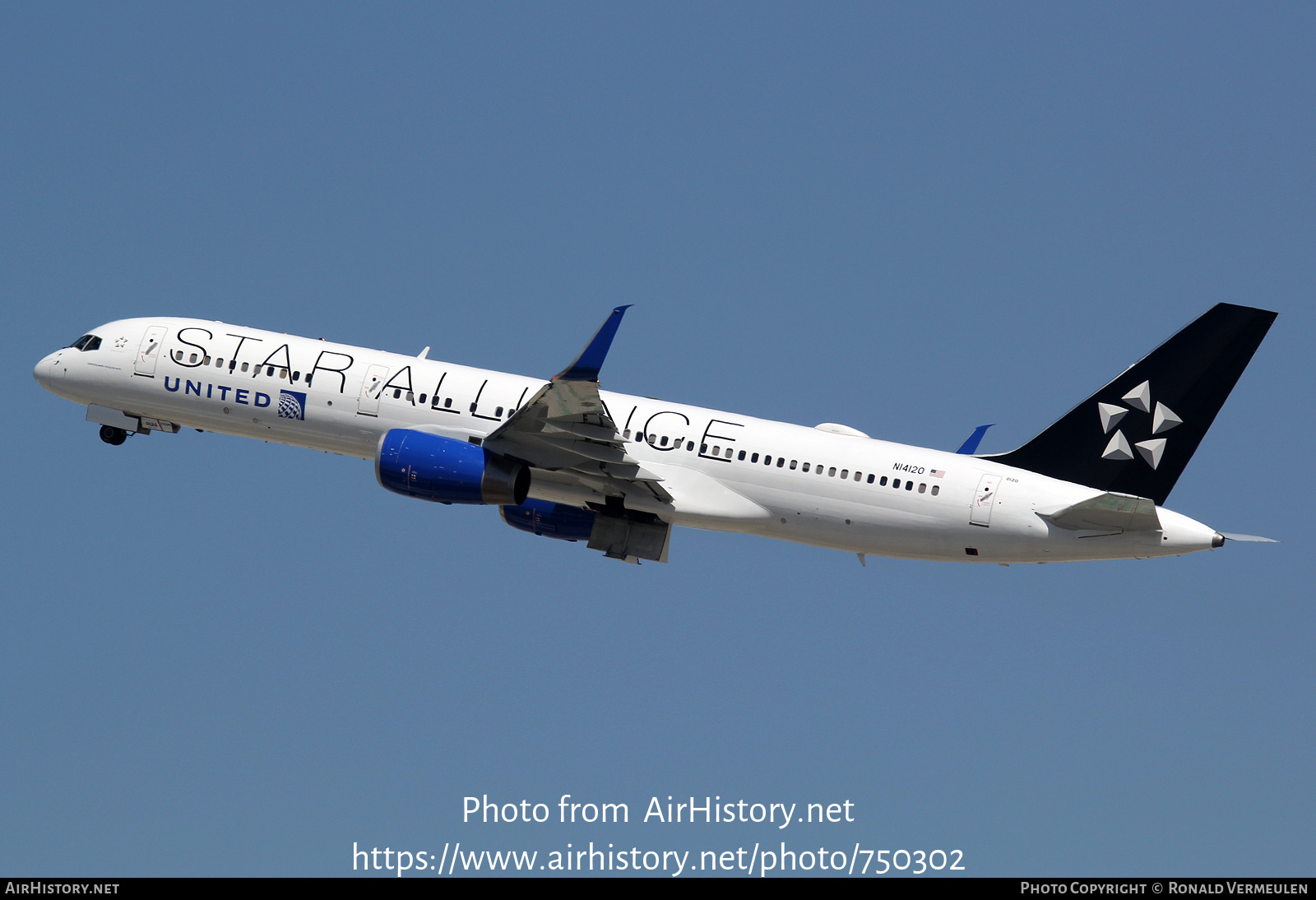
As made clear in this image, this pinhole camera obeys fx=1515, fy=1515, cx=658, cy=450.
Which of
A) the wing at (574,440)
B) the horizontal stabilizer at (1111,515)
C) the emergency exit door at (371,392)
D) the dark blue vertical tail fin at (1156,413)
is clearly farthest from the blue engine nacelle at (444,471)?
the horizontal stabilizer at (1111,515)

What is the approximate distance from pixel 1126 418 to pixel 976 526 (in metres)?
5.16

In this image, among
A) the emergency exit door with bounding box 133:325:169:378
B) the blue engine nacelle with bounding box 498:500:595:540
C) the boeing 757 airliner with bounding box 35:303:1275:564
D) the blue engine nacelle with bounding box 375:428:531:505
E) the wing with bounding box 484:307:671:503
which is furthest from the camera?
the emergency exit door with bounding box 133:325:169:378

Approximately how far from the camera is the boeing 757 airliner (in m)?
40.2

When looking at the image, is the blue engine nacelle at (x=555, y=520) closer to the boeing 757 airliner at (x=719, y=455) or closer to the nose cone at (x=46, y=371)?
the boeing 757 airliner at (x=719, y=455)

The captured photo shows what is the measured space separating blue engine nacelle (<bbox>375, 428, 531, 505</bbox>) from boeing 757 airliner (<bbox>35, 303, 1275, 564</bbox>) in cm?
5

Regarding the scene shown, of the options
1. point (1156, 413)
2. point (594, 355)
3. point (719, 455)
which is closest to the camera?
point (594, 355)

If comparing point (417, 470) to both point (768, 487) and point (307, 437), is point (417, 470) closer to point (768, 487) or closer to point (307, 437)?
point (307, 437)

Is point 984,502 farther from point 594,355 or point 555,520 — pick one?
point 555,520

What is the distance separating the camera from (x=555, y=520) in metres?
45.3

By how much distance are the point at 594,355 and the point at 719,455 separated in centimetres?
573

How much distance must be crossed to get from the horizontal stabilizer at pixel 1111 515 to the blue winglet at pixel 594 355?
1256 centimetres

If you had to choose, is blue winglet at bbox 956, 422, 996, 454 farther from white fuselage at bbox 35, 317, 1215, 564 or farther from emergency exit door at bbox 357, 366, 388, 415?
emergency exit door at bbox 357, 366, 388, 415

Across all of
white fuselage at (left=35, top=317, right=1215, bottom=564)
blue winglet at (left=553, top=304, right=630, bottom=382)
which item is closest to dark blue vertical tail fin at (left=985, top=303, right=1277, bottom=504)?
white fuselage at (left=35, top=317, right=1215, bottom=564)

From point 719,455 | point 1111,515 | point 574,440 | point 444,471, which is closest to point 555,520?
point 574,440
